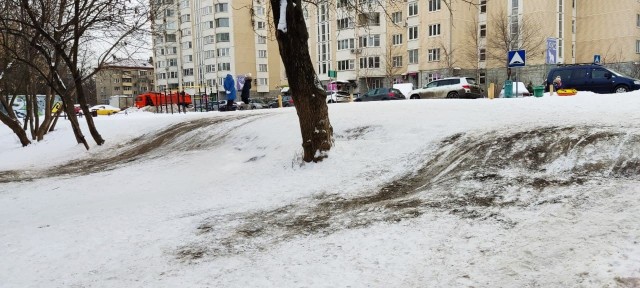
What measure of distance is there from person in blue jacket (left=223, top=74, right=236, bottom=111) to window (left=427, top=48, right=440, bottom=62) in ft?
113

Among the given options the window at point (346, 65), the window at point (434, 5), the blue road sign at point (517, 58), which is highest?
the window at point (434, 5)

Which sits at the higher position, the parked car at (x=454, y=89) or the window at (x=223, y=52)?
the window at (x=223, y=52)

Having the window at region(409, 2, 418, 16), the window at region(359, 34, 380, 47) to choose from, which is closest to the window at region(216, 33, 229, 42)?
the window at region(359, 34, 380, 47)

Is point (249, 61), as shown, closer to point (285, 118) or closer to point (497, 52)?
point (497, 52)

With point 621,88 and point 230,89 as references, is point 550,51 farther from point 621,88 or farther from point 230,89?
point 230,89

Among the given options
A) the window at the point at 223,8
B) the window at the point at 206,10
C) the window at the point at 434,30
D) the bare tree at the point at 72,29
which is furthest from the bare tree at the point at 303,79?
the window at the point at 206,10

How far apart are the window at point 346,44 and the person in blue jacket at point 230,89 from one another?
3702cm

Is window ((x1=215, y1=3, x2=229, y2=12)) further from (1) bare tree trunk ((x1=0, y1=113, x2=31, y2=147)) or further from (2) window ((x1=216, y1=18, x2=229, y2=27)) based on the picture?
(1) bare tree trunk ((x1=0, y1=113, x2=31, y2=147))

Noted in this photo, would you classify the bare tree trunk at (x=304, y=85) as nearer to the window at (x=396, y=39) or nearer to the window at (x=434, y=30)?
the window at (x=434, y=30)

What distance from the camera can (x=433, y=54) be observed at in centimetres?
5084

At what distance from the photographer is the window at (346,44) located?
5615 cm

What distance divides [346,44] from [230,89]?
38304 mm

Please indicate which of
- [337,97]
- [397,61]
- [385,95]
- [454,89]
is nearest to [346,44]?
[397,61]

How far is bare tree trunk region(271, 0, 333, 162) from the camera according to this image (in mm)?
7906
